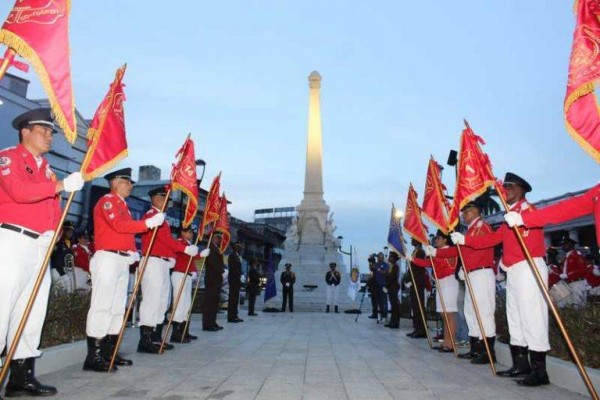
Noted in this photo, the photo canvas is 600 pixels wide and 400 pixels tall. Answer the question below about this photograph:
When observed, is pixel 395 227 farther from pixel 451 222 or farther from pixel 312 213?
pixel 312 213

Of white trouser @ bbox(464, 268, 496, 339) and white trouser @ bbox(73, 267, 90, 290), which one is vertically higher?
white trouser @ bbox(73, 267, 90, 290)

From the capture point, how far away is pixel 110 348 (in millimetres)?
5992

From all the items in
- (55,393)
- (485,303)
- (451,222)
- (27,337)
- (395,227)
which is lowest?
(55,393)

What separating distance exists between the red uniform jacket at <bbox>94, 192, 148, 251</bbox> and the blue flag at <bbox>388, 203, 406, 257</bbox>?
21.9 feet

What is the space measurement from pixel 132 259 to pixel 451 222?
16.4 feet

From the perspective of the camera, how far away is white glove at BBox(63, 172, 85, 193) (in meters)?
4.20

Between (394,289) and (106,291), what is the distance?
10.1 meters

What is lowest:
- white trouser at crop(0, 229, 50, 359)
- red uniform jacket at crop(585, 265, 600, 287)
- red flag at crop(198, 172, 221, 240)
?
white trouser at crop(0, 229, 50, 359)

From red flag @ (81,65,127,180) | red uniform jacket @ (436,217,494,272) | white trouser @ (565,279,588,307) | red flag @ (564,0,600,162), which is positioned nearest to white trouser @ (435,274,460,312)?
red uniform jacket @ (436,217,494,272)

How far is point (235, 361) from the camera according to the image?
21.9 feet

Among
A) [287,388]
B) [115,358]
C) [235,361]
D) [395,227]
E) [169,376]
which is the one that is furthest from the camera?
[395,227]

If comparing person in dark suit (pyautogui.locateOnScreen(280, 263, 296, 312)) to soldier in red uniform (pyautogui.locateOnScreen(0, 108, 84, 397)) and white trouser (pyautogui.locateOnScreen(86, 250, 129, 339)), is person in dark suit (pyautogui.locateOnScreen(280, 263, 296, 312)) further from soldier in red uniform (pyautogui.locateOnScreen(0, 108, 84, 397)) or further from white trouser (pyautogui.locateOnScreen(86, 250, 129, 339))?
soldier in red uniform (pyautogui.locateOnScreen(0, 108, 84, 397))

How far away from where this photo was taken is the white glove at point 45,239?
14.2ft

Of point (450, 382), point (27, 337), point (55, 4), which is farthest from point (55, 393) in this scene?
point (450, 382)
